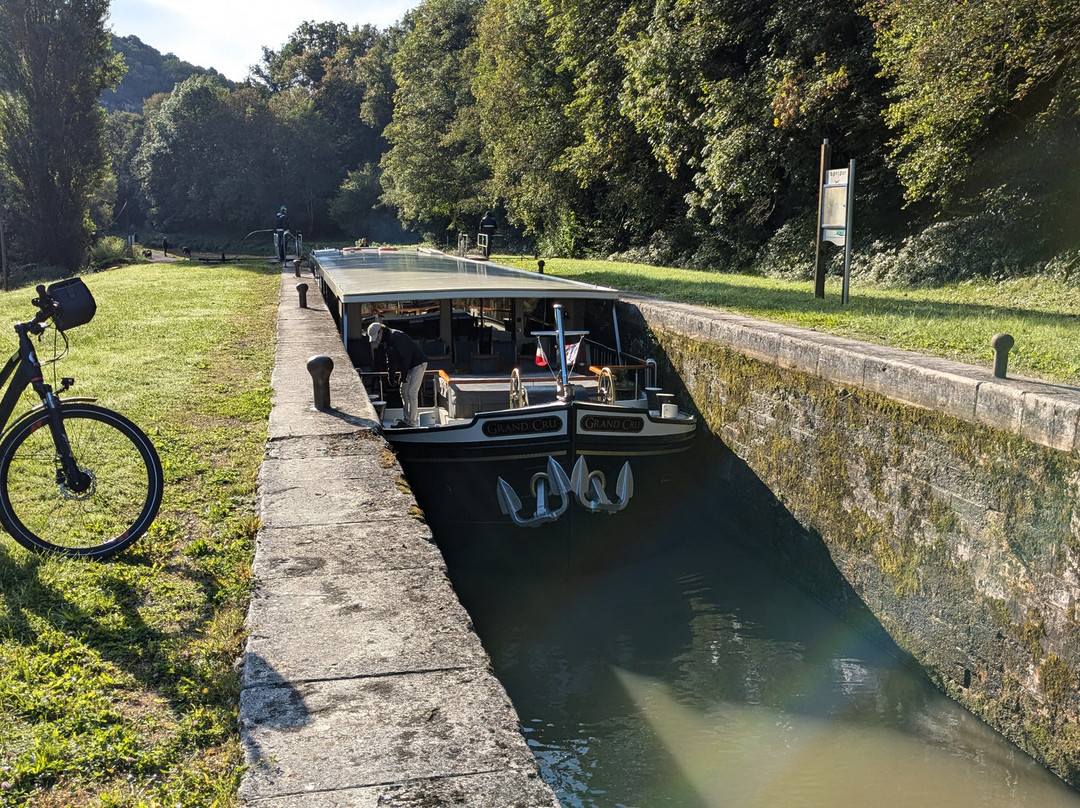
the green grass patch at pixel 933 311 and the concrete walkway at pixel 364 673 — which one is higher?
the green grass patch at pixel 933 311

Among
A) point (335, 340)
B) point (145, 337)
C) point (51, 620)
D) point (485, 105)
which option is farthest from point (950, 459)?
point (485, 105)

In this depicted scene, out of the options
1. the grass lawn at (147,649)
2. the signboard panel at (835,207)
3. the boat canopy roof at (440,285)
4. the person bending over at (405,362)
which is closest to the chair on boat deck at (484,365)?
the boat canopy roof at (440,285)

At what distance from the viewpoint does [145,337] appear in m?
12.5

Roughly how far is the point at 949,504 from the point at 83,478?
5.38m

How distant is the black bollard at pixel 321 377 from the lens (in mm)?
7055

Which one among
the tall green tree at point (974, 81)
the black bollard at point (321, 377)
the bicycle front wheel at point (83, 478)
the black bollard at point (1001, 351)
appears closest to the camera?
the bicycle front wheel at point (83, 478)

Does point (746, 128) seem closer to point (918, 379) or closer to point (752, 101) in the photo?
point (752, 101)

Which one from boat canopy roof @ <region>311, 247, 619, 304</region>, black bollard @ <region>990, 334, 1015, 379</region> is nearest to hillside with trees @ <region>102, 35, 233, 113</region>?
boat canopy roof @ <region>311, 247, 619, 304</region>

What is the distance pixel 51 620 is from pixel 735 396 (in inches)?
282

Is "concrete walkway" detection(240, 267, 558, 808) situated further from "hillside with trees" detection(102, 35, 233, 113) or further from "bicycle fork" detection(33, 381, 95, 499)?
"hillside with trees" detection(102, 35, 233, 113)

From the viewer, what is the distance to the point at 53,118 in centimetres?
3831

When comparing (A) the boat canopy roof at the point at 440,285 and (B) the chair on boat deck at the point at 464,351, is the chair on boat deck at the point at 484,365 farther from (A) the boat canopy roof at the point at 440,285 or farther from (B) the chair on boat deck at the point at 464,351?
(A) the boat canopy roof at the point at 440,285

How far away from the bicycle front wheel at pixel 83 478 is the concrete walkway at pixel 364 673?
0.68 metres

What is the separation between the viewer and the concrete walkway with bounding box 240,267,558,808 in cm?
Answer: 256
